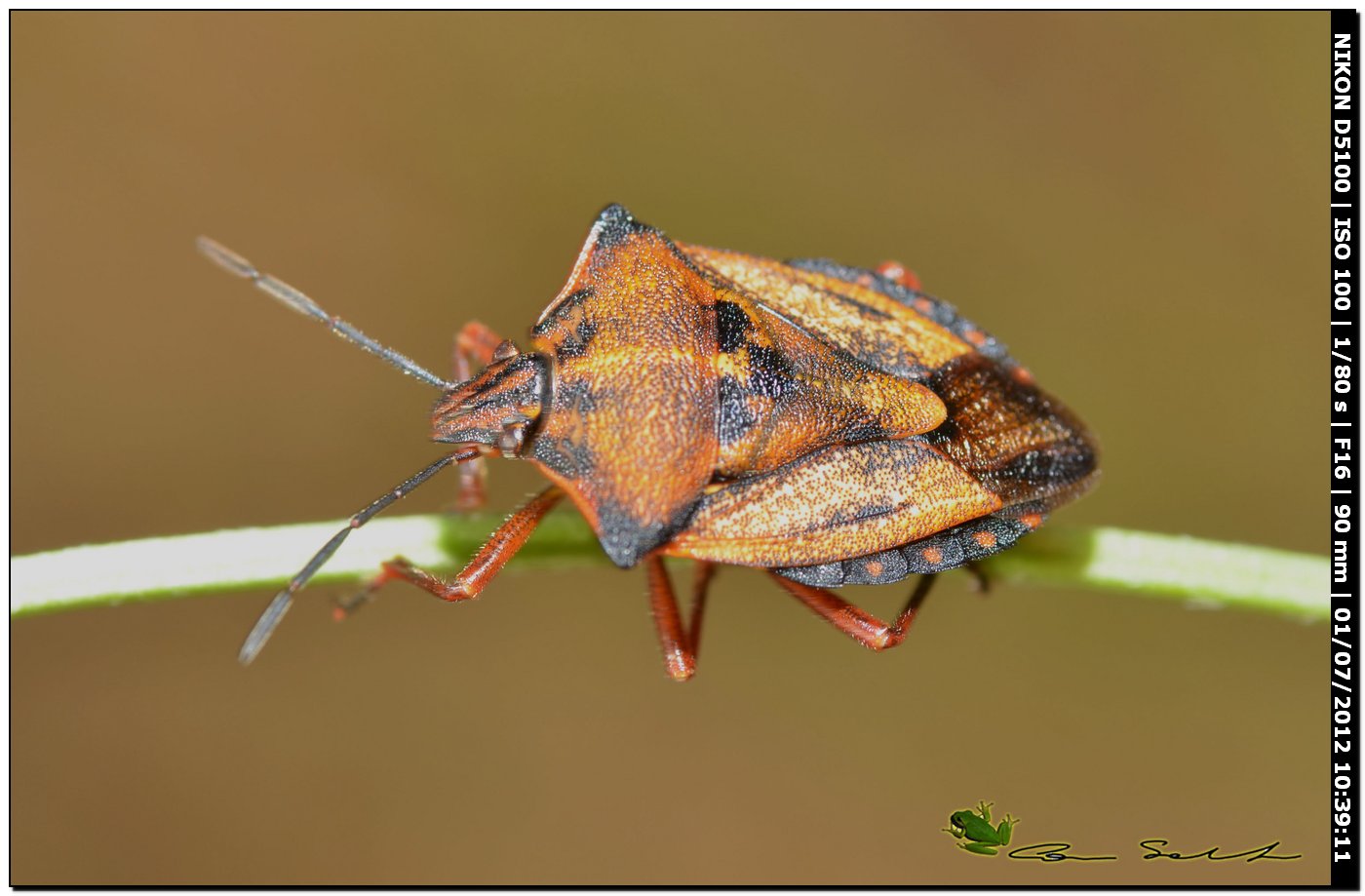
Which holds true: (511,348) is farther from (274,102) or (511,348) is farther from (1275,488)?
(1275,488)

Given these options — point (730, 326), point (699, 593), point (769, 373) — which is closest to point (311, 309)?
point (730, 326)

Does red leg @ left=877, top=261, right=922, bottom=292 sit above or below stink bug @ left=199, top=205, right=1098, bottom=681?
above

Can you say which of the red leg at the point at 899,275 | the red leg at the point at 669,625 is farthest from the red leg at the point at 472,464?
the red leg at the point at 899,275

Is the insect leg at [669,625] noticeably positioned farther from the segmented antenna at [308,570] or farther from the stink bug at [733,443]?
the segmented antenna at [308,570]

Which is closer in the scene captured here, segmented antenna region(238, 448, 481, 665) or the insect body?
segmented antenna region(238, 448, 481, 665)

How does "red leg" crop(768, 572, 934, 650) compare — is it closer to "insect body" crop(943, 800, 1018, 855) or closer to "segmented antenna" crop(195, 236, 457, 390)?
"insect body" crop(943, 800, 1018, 855)

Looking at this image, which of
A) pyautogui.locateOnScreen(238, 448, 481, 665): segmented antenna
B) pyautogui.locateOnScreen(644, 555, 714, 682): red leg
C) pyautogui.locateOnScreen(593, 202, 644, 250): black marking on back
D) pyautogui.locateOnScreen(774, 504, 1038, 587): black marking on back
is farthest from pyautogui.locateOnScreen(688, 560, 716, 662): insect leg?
pyautogui.locateOnScreen(593, 202, 644, 250): black marking on back

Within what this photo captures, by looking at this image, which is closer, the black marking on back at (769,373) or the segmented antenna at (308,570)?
the segmented antenna at (308,570)
